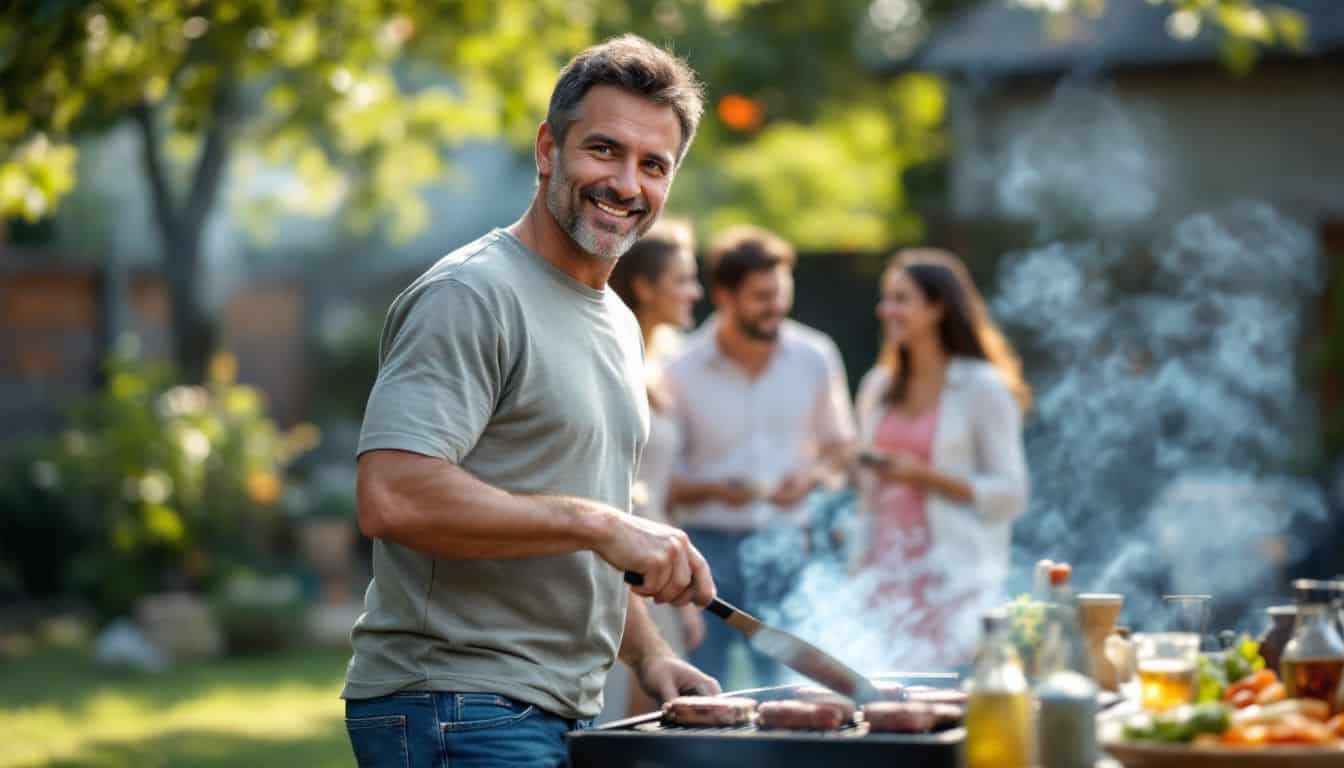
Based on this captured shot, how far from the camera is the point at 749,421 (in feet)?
20.4

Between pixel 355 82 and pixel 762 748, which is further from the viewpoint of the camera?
pixel 355 82

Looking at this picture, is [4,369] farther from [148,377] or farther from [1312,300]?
[1312,300]

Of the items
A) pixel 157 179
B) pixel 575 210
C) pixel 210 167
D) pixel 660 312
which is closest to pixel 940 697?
pixel 575 210

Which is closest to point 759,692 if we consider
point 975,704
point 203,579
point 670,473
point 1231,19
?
point 975,704

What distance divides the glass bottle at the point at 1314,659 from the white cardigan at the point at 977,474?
2696mm

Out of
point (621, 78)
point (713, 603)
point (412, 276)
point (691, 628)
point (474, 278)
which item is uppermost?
point (412, 276)

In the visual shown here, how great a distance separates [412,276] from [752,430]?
1045 cm

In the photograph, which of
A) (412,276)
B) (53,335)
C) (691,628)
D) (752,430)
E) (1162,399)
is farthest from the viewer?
(412,276)

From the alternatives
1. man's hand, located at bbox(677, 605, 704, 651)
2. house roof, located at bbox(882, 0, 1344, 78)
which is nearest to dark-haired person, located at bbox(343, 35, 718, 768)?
man's hand, located at bbox(677, 605, 704, 651)

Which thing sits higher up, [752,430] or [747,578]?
[752,430]

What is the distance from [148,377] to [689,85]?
9.65 meters

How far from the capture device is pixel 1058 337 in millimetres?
10695

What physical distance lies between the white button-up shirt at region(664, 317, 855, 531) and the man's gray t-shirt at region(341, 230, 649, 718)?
3070 mm

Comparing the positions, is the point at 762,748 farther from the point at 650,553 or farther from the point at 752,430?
the point at 752,430
